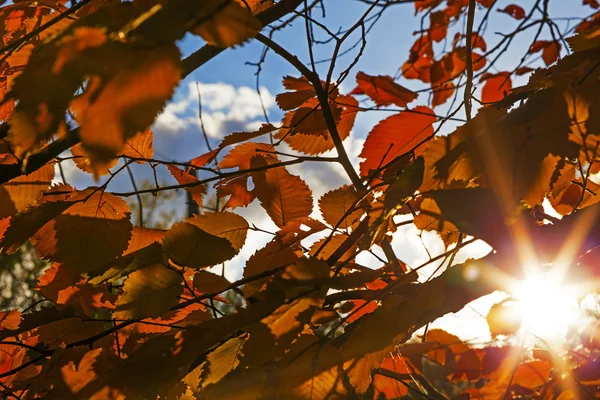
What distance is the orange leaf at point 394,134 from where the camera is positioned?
763 mm

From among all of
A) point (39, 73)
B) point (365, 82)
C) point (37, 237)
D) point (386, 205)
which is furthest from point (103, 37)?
point (365, 82)

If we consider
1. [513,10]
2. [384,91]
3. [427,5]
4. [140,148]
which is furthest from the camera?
[513,10]

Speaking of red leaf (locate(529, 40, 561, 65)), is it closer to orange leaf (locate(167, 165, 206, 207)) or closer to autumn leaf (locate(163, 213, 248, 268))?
orange leaf (locate(167, 165, 206, 207))

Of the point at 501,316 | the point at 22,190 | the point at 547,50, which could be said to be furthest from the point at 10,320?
the point at 547,50

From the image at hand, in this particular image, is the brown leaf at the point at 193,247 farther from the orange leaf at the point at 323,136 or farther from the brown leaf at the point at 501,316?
the brown leaf at the point at 501,316

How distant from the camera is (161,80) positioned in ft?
0.82

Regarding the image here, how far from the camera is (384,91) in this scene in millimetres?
837

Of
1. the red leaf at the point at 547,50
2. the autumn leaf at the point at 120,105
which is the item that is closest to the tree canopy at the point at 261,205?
the autumn leaf at the point at 120,105

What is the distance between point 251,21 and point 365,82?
56cm

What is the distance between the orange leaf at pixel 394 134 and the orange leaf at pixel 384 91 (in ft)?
0.17

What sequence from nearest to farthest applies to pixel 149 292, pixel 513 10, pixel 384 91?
pixel 149 292, pixel 384 91, pixel 513 10

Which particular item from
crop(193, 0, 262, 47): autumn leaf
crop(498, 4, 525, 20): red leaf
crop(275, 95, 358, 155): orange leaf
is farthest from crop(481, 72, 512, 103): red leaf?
crop(498, 4, 525, 20): red leaf

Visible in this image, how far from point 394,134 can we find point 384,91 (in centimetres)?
11

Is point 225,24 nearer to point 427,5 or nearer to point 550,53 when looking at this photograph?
point 427,5
